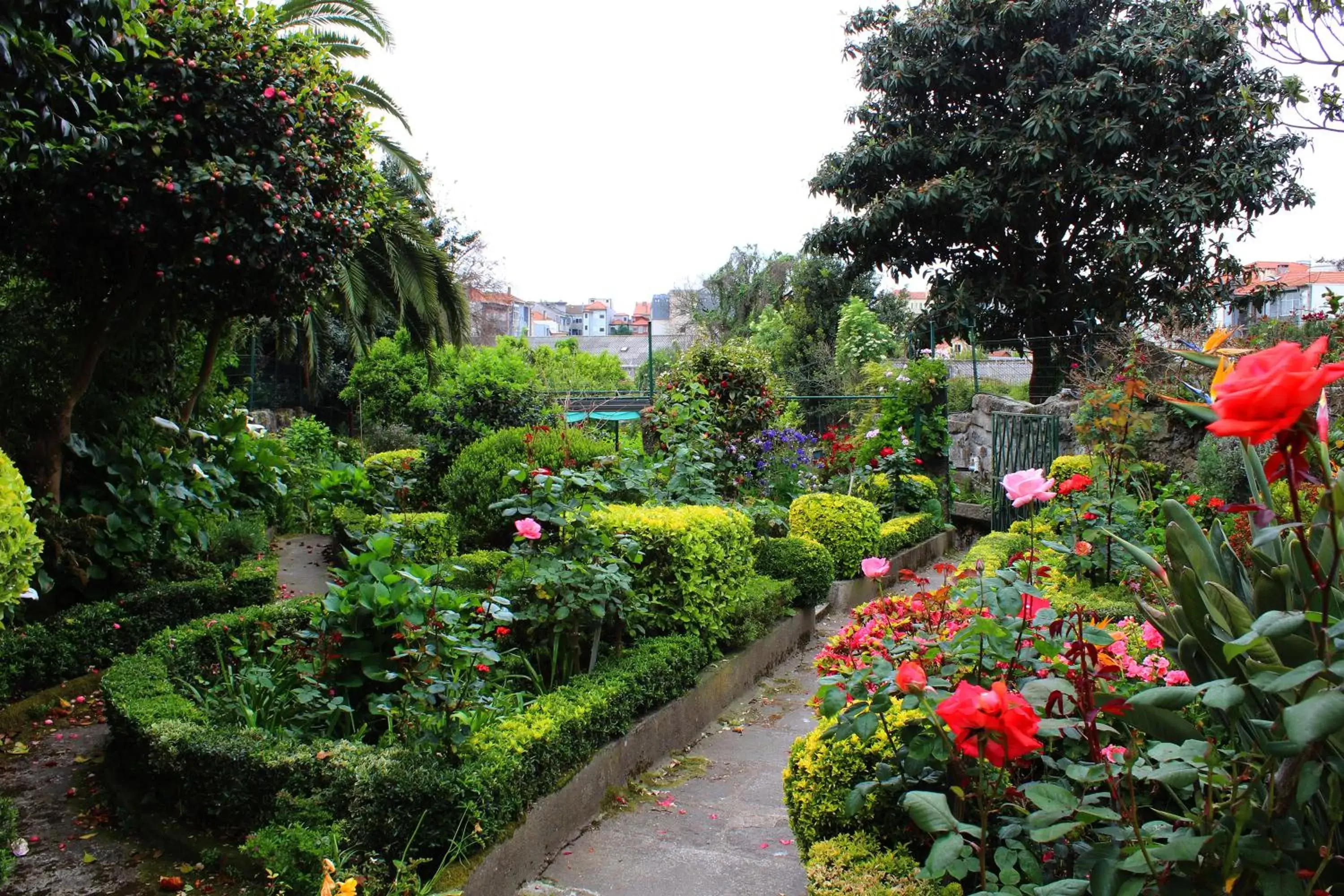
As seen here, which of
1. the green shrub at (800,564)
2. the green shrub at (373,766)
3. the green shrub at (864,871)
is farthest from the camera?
the green shrub at (800,564)

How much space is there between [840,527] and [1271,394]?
6.64 meters

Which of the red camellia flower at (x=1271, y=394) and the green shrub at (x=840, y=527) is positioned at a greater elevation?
the red camellia flower at (x=1271, y=394)

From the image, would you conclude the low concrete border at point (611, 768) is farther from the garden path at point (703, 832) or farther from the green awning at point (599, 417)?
the green awning at point (599, 417)

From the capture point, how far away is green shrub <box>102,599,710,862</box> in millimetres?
2818

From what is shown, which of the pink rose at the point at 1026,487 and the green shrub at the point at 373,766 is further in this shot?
the green shrub at the point at 373,766

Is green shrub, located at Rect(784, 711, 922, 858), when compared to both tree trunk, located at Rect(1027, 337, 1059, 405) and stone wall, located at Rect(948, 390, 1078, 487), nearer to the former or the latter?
stone wall, located at Rect(948, 390, 1078, 487)

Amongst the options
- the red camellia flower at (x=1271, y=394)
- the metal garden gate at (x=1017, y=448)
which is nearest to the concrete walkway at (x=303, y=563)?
the red camellia flower at (x=1271, y=394)

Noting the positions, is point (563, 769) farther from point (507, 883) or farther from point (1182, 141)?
point (1182, 141)

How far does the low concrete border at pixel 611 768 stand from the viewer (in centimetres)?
296

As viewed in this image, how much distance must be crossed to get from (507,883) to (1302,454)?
262 centimetres

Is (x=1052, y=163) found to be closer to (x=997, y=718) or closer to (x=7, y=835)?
(x=997, y=718)

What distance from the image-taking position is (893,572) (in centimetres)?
860

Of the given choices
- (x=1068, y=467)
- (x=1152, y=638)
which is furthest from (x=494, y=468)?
(x=1152, y=638)

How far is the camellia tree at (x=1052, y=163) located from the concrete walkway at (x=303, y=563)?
31.6ft
